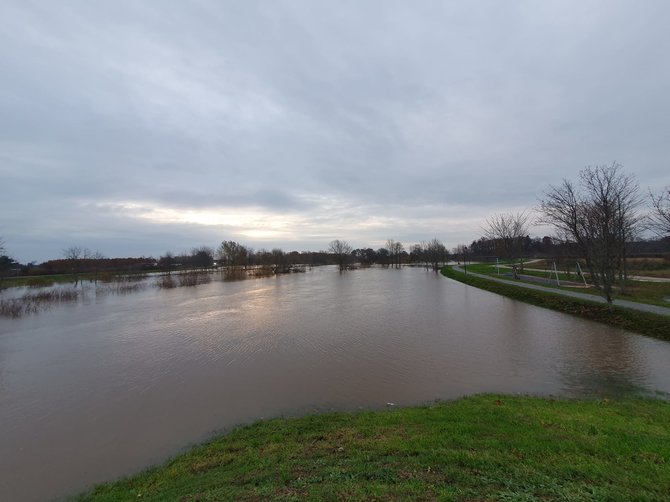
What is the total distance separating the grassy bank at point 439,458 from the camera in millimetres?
3301

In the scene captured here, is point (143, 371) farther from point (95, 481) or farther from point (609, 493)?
point (609, 493)

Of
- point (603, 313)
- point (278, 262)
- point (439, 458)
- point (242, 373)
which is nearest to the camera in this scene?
point (439, 458)

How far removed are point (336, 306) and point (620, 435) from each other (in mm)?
17652

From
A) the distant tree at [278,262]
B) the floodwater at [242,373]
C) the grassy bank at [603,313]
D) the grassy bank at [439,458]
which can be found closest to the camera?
the grassy bank at [439,458]

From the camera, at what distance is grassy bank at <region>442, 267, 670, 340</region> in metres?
12.2

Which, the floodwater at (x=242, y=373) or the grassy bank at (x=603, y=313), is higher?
the grassy bank at (x=603, y=313)

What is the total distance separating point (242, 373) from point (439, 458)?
726cm

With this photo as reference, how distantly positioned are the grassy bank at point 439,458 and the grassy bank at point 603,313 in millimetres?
7964

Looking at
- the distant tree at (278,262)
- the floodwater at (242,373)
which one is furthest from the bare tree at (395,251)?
the floodwater at (242,373)

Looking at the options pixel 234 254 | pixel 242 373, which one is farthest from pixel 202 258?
pixel 242 373

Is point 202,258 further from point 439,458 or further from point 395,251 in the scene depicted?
point 439,458

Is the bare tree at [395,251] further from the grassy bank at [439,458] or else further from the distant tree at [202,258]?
the grassy bank at [439,458]

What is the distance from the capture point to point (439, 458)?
3990 mm

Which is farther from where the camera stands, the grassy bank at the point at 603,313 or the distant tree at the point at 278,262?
the distant tree at the point at 278,262
